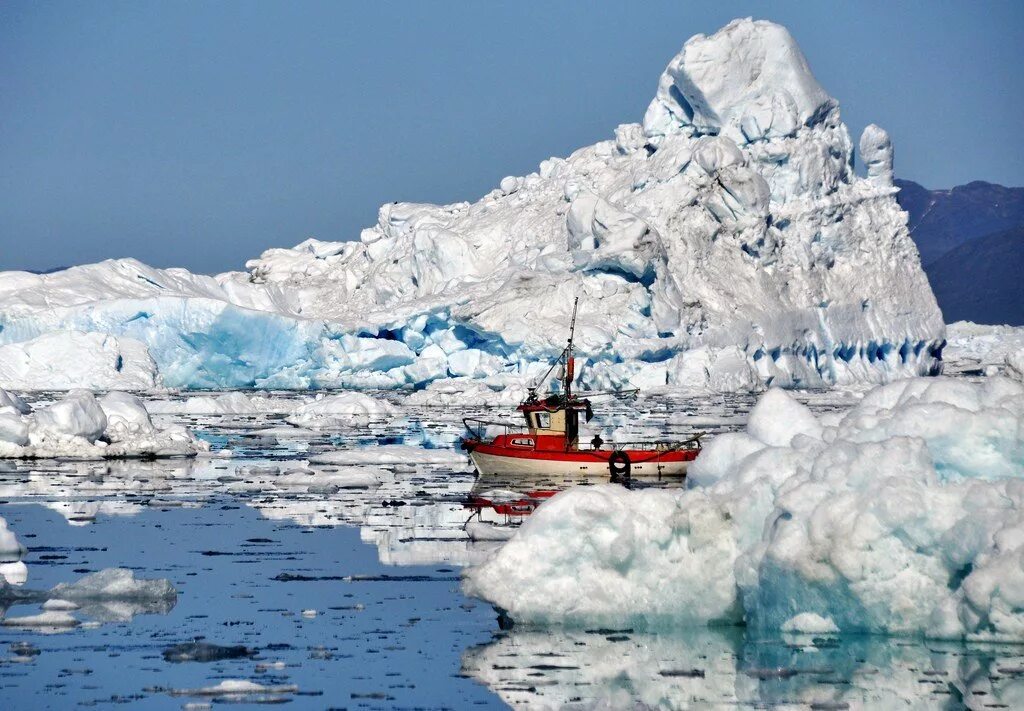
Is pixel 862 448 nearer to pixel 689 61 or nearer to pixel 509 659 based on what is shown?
pixel 509 659

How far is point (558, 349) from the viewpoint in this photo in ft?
149

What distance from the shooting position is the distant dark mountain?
156875 millimetres

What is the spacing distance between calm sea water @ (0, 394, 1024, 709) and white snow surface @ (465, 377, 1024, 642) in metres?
0.18

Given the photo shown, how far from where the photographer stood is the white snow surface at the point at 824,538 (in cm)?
755

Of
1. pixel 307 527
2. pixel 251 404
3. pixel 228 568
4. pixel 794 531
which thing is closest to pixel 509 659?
pixel 794 531

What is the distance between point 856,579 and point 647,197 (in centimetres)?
4671

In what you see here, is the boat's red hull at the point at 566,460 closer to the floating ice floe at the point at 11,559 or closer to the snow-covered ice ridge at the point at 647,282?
the floating ice floe at the point at 11,559

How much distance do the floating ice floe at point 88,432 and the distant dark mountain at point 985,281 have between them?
14179cm

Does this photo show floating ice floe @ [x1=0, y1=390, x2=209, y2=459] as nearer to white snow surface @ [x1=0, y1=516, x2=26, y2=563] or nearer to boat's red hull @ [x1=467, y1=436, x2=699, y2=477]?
boat's red hull @ [x1=467, y1=436, x2=699, y2=477]

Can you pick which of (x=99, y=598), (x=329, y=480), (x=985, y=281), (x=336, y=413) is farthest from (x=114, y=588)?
(x=985, y=281)

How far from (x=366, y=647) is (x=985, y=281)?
541ft

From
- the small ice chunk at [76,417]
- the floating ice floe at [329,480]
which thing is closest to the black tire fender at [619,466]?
the floating ice floe at [329,480]

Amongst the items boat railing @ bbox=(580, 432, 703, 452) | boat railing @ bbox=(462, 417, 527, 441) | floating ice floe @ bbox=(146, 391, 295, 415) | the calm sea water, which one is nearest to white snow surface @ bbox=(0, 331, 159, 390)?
floating ice floe @ bbox=(146, 391, 295, 415)

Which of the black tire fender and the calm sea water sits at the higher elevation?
the black tire fender
